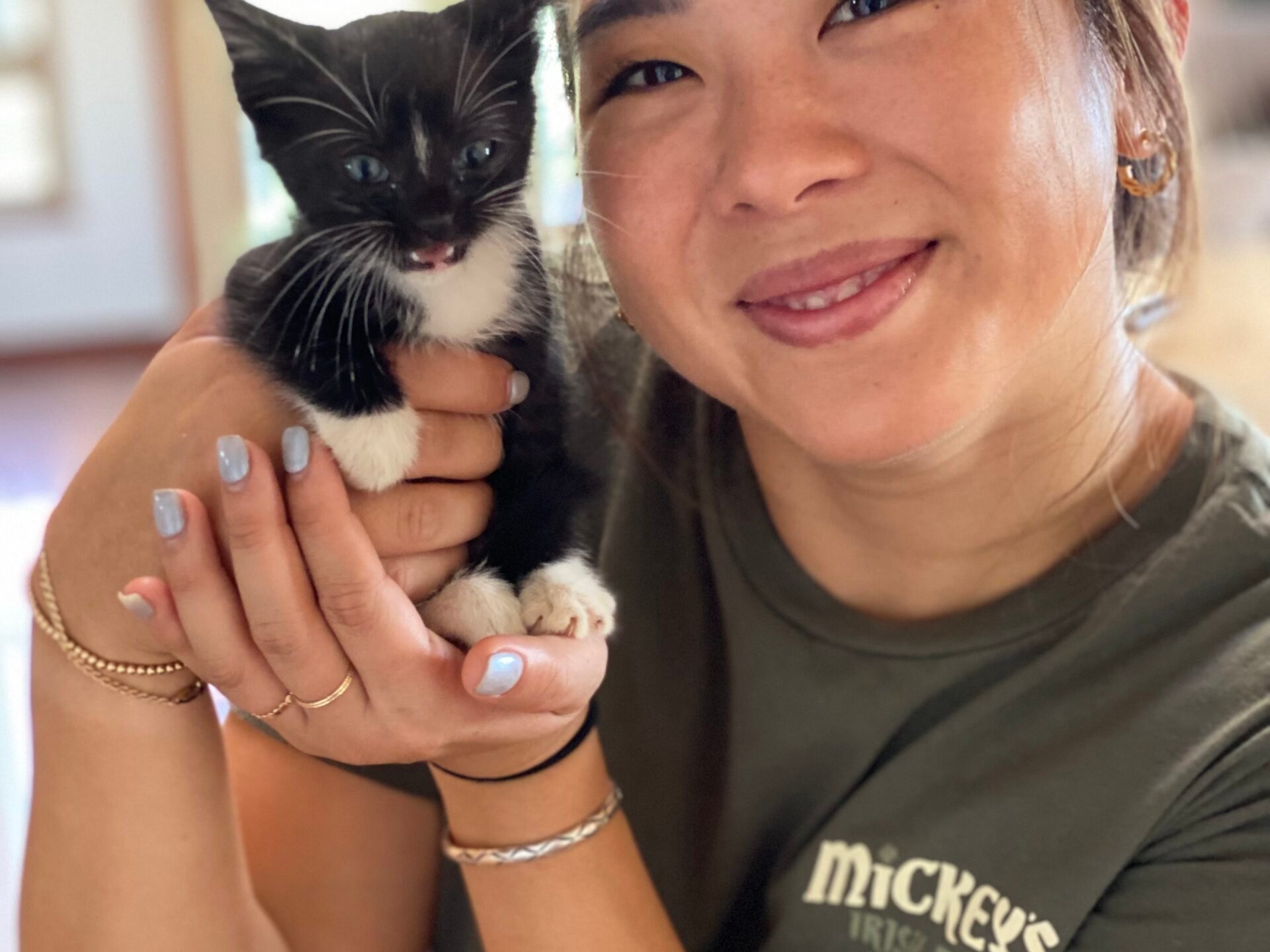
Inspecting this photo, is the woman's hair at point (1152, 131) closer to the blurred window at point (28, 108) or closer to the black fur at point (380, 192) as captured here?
the black fur at point (380, 192)

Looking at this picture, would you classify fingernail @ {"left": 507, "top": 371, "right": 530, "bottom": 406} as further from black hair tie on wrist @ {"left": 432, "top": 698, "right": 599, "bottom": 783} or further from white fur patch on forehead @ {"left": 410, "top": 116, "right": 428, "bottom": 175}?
black hair tie on wrist @ {"left": 432, "top": 698, "right": 599, "bottom": 783}

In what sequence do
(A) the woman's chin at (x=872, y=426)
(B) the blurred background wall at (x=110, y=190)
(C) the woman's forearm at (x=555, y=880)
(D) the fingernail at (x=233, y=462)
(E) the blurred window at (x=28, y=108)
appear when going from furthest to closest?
(E) the blurred window at (x=28, y=108) < (B) the blurred background wall at (x=110, y=190) < (C) the woman's forearm at (x=555, y=880) < (A) the woman's chin at (x=872, y=426) < (D) the fingernail at (x=233, y=462)

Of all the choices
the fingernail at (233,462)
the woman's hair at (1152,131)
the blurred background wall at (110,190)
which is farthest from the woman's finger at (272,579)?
the blurred background wall at (110,190)

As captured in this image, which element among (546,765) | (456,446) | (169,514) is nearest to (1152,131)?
(456,446)

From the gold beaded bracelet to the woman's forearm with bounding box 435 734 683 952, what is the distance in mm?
274

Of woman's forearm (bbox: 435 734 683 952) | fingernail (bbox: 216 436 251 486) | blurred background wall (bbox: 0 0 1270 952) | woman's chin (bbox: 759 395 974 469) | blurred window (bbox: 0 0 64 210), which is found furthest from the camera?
blurred window (bbox: 0 0 64 210)

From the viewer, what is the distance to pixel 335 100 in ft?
2.89

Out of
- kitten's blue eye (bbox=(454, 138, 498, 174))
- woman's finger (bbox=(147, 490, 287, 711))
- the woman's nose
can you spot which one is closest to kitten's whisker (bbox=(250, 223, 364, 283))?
kitten's blue eye (bbox=(454, 138, 498, 174))

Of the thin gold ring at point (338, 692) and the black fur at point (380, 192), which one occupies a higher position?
the black fur at point (380, 192)

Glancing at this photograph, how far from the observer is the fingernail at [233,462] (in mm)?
803

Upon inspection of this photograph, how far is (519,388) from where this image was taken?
945 mm

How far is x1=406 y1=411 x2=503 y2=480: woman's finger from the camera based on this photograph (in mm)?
907

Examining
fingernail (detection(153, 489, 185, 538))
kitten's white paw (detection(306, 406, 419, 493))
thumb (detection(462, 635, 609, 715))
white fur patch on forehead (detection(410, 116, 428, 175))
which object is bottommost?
thumb (detection(462, 635, 609, 715))

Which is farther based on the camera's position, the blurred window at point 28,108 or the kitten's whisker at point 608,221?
the blurred window at point 28,108
